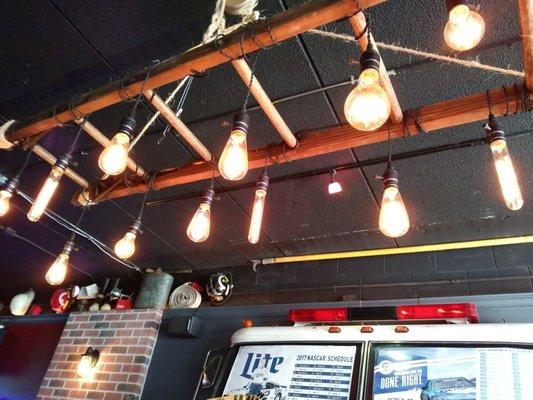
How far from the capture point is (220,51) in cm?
190

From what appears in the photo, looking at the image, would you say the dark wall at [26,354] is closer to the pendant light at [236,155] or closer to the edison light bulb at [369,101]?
the pendant light at [236,155]

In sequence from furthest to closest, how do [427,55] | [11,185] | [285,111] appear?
[285,111] < [11,185] < [427,55]

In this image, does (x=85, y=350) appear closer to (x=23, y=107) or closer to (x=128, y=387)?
(x=128, y=387)

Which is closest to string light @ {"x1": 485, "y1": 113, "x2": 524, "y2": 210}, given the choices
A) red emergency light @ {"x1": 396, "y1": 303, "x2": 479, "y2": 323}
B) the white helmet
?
red emergency light @ {"x1": 396, "y1": 303, "x2": 479, "y2": 323}

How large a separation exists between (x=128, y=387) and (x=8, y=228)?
275 centimetres

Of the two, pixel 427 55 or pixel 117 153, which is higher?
pixel 427 55

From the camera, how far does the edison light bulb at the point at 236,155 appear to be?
75.0 inches

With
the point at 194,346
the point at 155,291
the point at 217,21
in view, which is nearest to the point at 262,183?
the point at 217,21

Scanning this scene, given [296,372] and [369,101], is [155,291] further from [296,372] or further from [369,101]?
[369,101]

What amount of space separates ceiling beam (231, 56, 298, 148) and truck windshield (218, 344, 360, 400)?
1360 millimetres

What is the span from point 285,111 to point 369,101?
4.64ft

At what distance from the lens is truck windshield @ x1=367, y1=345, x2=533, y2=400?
2018 millimetres

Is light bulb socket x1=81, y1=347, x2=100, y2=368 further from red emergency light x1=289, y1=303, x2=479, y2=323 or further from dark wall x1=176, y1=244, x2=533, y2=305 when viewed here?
red emergency light x1=289, y1=303, x2=479, y2=323

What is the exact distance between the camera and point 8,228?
17.0ft
